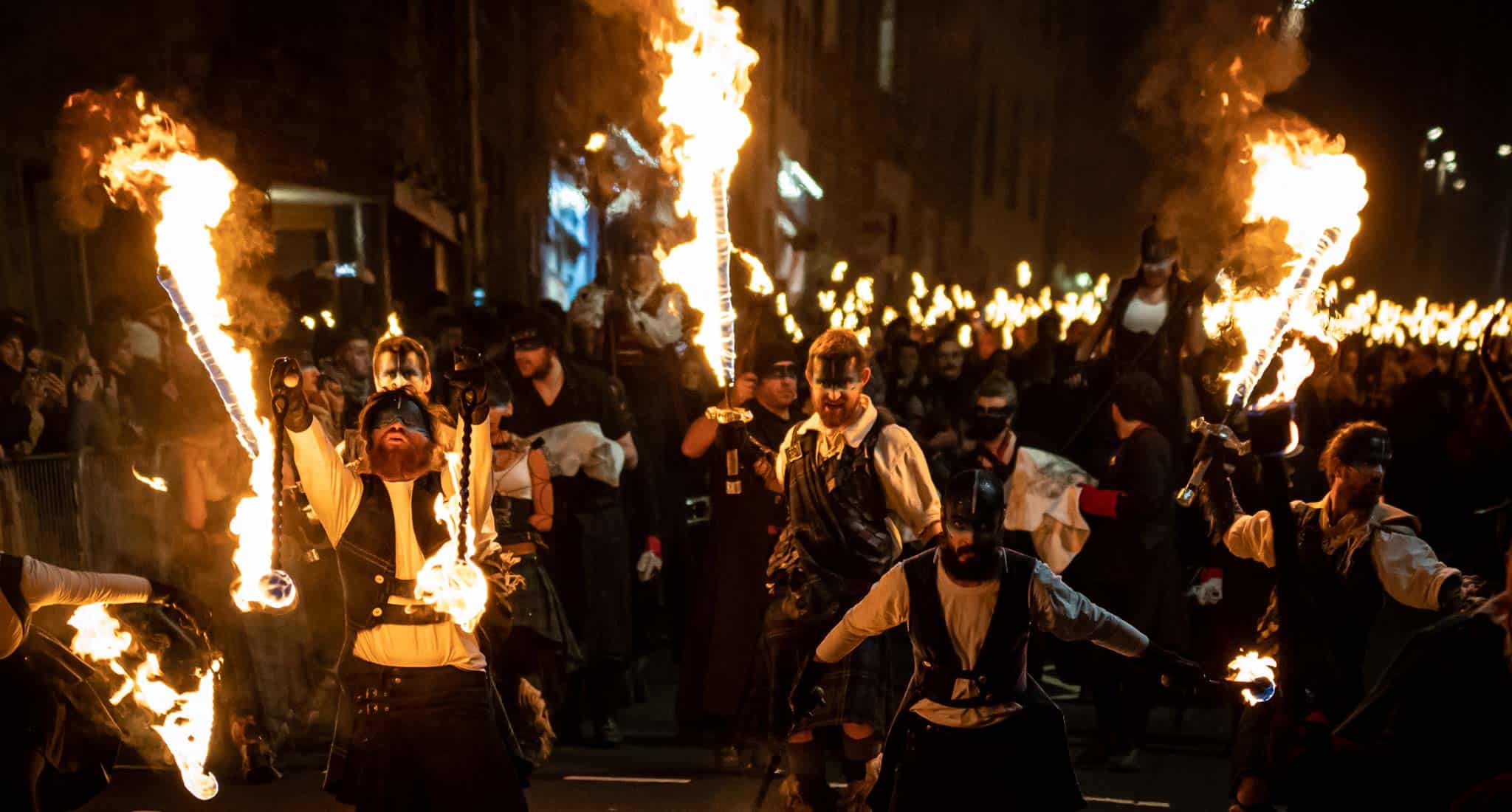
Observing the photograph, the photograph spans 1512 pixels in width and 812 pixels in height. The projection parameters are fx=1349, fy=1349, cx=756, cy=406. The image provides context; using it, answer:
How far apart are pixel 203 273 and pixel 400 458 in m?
1.02

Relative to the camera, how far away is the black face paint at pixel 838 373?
217 inches

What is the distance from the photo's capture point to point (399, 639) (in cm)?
439

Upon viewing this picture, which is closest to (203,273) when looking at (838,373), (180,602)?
(180,602)

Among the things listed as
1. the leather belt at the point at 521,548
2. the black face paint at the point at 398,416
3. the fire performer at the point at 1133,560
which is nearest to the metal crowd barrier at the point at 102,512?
the leather belt at the point at 521,548

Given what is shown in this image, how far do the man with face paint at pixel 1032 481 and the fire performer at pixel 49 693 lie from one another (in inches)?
160

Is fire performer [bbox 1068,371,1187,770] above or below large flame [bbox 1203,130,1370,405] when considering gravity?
below

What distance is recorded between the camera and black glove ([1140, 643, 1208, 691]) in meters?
4.40

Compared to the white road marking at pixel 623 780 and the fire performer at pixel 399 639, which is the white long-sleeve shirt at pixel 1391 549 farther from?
Result: the white road marking at pixel 623 780

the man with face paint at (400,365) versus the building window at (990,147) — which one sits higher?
the building window at (990,147)

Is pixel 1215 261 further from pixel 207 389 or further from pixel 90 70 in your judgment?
pixel 90 70

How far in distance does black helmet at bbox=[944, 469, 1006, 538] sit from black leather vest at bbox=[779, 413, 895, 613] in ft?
3.86

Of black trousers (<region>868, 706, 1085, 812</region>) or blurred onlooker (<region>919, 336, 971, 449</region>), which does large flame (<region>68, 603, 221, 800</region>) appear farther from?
blurred onlooker (<region>919, 336, 971, 449</region>)

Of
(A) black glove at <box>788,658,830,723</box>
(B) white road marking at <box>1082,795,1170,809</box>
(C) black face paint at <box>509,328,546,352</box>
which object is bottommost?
(B) white road marking at <box>1082,795,1170,809</box>

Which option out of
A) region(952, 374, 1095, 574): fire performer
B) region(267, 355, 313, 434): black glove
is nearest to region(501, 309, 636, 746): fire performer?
region(952, 374, 1095, 574): fire performer
